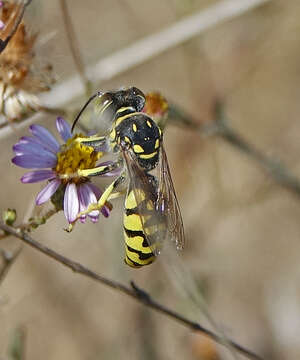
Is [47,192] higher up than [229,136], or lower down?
lower down

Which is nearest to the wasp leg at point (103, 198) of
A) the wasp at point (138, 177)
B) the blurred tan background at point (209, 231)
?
the wasp at point (138, 177)

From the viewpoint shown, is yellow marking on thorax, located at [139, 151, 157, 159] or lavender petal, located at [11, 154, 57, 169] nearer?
lavender petal, located at [11, 154, 57, 169]

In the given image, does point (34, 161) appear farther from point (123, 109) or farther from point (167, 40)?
point (167, 40)

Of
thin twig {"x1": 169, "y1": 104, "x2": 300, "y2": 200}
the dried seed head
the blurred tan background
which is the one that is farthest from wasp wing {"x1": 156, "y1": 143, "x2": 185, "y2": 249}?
the blurred tan background

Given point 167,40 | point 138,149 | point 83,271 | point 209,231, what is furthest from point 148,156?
point 209,231

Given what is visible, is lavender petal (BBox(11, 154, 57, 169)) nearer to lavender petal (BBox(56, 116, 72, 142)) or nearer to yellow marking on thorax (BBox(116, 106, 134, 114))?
lavender petal (BBox(56, 116, 72, 142))

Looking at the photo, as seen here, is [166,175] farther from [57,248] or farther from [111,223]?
[57,248]
